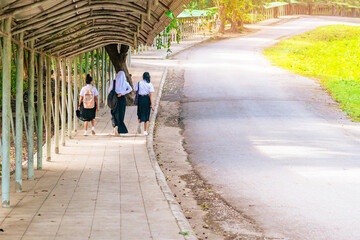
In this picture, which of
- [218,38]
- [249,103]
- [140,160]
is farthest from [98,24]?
[218,38]

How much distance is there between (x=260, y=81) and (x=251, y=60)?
8825mm

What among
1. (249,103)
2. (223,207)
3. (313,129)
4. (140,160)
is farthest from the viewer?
(249,103)

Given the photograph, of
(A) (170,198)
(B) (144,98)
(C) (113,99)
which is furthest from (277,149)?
(A) (170,198)

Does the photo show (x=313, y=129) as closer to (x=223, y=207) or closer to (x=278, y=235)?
(x=223, y=207)

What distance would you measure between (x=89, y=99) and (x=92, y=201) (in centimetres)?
793

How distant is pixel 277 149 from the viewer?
15359mm

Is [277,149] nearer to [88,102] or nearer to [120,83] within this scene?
[120,83]

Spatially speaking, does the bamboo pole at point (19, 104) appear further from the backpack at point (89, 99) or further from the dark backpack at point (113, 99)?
the dark backpack at point (113, 99)

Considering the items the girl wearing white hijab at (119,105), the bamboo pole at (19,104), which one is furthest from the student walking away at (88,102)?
the bamboo pole at (19,104)

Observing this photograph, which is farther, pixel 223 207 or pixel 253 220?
pixel 223 207

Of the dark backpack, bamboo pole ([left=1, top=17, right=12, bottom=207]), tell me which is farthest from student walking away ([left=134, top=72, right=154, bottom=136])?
bamboo pole ([left=1, top=17, right=12, bottom=207])

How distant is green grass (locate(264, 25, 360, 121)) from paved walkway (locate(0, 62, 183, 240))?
419 inches

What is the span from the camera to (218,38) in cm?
5456

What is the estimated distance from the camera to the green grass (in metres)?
26.9
